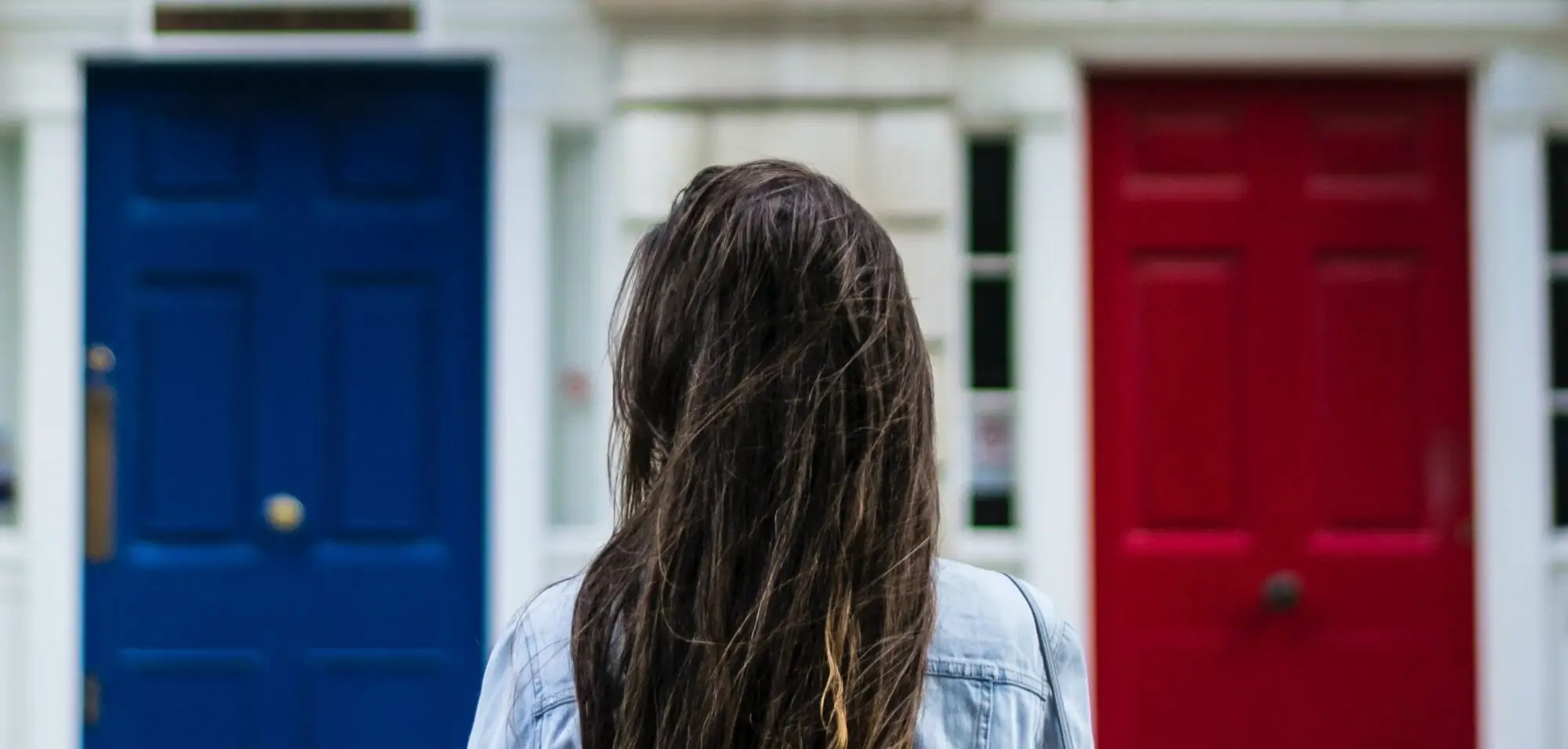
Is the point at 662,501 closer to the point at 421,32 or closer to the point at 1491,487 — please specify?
the point at 421,32

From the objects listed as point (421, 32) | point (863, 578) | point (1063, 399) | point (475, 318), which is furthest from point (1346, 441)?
point (863, 578)

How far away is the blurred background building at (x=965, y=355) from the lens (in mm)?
4473

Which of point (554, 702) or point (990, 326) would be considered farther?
point (990, 326)

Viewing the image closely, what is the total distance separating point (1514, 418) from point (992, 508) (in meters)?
1.46

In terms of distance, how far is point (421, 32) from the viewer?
4.48 m

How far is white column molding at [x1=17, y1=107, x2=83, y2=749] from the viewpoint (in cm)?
451

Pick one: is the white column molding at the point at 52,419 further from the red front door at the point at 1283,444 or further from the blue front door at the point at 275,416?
the red front door at the point at 1283,444

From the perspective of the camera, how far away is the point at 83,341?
455 centimetres

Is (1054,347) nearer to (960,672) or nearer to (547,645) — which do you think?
(960,672)

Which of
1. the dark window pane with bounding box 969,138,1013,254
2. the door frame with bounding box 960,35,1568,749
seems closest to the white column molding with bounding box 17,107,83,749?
the dark window pane with bounding box 969,138,1013,254

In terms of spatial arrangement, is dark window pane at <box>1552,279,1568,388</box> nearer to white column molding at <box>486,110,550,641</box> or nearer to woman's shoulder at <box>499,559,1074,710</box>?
white column molding at <box>486,110,550,641</box>

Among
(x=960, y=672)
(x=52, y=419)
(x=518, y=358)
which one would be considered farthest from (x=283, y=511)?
(x=960, y=672)

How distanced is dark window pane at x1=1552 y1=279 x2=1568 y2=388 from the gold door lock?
360cm

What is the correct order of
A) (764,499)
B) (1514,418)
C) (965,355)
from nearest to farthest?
(764,499)
(1514,418)
(965,355)
